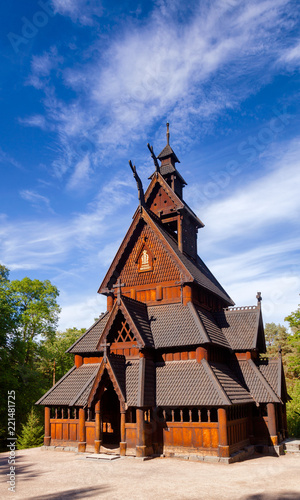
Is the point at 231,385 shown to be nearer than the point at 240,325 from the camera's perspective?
Yes

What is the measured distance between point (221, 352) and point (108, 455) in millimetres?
8357

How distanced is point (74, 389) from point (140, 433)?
5542mm

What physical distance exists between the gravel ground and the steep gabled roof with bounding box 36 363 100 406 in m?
2.98

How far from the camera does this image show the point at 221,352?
906 inches

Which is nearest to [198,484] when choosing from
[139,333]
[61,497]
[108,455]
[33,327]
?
[61,497]

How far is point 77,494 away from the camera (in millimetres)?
12406

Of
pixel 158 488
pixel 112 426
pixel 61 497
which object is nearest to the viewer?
pixel 61 497

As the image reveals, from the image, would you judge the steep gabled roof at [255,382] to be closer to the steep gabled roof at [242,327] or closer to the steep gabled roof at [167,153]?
the steep gabled roof at [242,327]

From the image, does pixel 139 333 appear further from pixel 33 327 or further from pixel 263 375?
pixel 33 327

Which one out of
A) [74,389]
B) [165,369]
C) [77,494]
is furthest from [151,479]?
[74,389]

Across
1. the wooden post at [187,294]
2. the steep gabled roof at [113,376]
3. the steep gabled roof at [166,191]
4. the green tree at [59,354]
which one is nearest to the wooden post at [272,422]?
the wooden post at [187,294]

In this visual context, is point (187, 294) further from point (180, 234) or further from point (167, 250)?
point (180, 234)

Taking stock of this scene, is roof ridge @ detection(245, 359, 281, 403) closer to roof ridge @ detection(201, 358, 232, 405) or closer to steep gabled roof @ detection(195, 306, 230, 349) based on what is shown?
steep gabled roof @ detection(195, 306, 230, 349)

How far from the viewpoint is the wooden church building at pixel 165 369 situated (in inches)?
747
